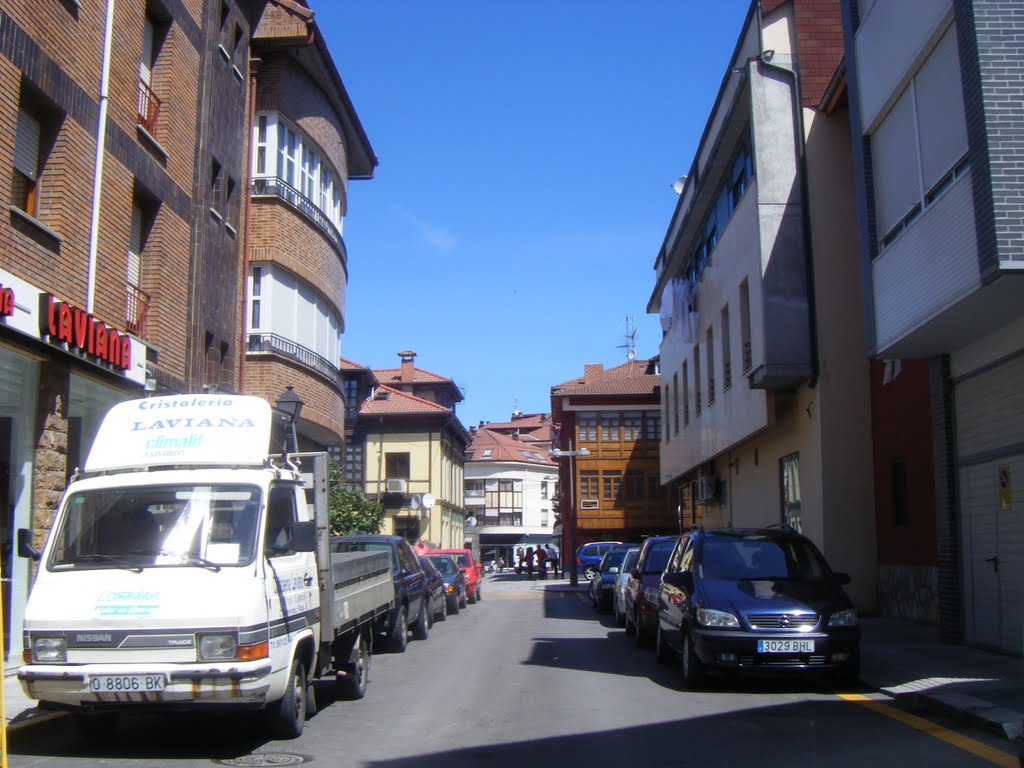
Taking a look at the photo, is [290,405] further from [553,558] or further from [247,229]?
[553,558]

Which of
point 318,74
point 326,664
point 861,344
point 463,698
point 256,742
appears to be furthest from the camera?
point 318,74

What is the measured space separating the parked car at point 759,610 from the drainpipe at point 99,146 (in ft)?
28.6

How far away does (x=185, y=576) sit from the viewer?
7.67 metres

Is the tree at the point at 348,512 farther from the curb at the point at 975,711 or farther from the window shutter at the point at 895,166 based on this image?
the curb at the point at 975,711

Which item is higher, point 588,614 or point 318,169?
point 318,169

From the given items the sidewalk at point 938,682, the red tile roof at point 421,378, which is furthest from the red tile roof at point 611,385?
the sidewalk at point 938,682

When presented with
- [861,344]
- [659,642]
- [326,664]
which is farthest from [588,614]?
[326,664]

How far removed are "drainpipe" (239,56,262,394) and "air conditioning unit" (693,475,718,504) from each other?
13.7 meters

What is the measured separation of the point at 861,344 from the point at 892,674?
9.08 m

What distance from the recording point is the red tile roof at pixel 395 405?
55.4 meters

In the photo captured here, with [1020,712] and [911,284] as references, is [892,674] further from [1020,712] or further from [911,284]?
[911,284]

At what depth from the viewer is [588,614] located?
81.1 feet

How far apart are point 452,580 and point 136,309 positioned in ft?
37.3

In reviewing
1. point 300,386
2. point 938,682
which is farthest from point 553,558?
point 938,682
